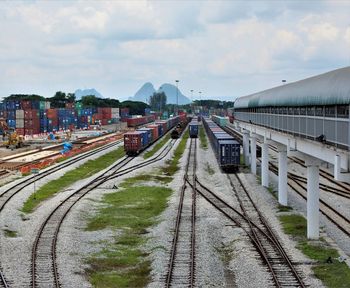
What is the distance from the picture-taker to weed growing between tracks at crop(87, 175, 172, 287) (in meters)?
22.4

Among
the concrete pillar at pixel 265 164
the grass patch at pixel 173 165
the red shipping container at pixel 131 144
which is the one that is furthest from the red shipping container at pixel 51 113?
the concrete pillar at pixel 265 164

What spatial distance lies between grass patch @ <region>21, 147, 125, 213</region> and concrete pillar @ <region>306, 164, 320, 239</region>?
58.5ft

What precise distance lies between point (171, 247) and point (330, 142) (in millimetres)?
8745

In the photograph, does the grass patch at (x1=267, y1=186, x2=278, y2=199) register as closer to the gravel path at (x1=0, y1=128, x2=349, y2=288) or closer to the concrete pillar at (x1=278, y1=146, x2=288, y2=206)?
the gravel path at (x1=0, y1=128, x2=349, y2=288)

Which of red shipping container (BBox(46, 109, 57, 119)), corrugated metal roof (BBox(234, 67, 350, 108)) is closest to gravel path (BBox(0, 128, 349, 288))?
corrugated metal roof (BBox(234, 67, 350, 108))

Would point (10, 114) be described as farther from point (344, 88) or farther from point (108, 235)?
point (344, 88)

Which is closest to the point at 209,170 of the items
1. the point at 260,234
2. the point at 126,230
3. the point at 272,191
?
the point at 272,191

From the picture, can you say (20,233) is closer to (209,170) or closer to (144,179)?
(144,179)

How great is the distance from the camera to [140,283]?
846 inches

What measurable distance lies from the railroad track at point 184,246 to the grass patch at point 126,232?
3.66ft

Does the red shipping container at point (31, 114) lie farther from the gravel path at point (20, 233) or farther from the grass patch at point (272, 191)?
the grass patch at point (272, 191)

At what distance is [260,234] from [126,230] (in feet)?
23.6

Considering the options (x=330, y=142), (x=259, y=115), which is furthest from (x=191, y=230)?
(x=259, y=115)

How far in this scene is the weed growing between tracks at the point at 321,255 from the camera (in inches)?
854
